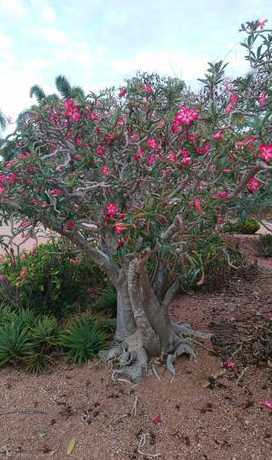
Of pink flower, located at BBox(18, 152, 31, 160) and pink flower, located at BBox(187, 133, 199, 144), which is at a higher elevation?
pink flower, located at BBox(18, 152, 31, 160)

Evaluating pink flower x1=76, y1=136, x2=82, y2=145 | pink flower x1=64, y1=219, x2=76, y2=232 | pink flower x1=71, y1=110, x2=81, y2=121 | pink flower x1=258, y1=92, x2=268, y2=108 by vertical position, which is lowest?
pink flower x1=64, y1=219, x2=76, y2=232

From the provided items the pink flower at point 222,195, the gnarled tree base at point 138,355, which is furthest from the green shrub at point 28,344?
the pink flower at point 222,195

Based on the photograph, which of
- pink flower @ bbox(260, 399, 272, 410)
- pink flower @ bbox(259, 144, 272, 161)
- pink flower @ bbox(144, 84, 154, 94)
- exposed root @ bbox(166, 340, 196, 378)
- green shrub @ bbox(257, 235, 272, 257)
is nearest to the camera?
pink flower @ bbox(259, 144, 272, 161)

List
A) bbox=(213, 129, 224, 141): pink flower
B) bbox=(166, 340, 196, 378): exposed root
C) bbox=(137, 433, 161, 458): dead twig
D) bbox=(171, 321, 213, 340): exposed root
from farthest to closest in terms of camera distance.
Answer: bbox=(171, 321, 213, 340): exposed root → bbox=(166, 340, 196, 378): exposed root → bbox=(137, 433, 161, 458): dead twig → bbox=(213, 129, 224, 141): pink flower

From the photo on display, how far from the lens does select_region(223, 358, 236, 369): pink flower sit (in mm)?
2885

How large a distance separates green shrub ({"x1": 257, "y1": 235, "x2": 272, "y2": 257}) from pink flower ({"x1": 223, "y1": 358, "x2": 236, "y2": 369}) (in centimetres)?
346

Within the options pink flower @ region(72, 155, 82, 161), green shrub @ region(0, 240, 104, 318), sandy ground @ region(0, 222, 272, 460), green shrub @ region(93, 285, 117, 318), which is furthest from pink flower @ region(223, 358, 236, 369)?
pink flower @ region(72, 155, 82, 161)

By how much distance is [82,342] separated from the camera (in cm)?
317

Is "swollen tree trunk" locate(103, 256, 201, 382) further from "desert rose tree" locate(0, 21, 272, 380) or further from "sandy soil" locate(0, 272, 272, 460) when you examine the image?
"sandy soil" locate(0, 272, 272, 460)

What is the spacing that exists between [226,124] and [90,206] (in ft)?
3.42

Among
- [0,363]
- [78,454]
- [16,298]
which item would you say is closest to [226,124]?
[78,454]

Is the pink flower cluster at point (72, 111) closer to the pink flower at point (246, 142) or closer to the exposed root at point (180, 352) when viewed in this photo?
the pink flower at point (246, 142)

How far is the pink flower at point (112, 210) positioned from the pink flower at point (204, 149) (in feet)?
2.10

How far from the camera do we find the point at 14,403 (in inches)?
107
